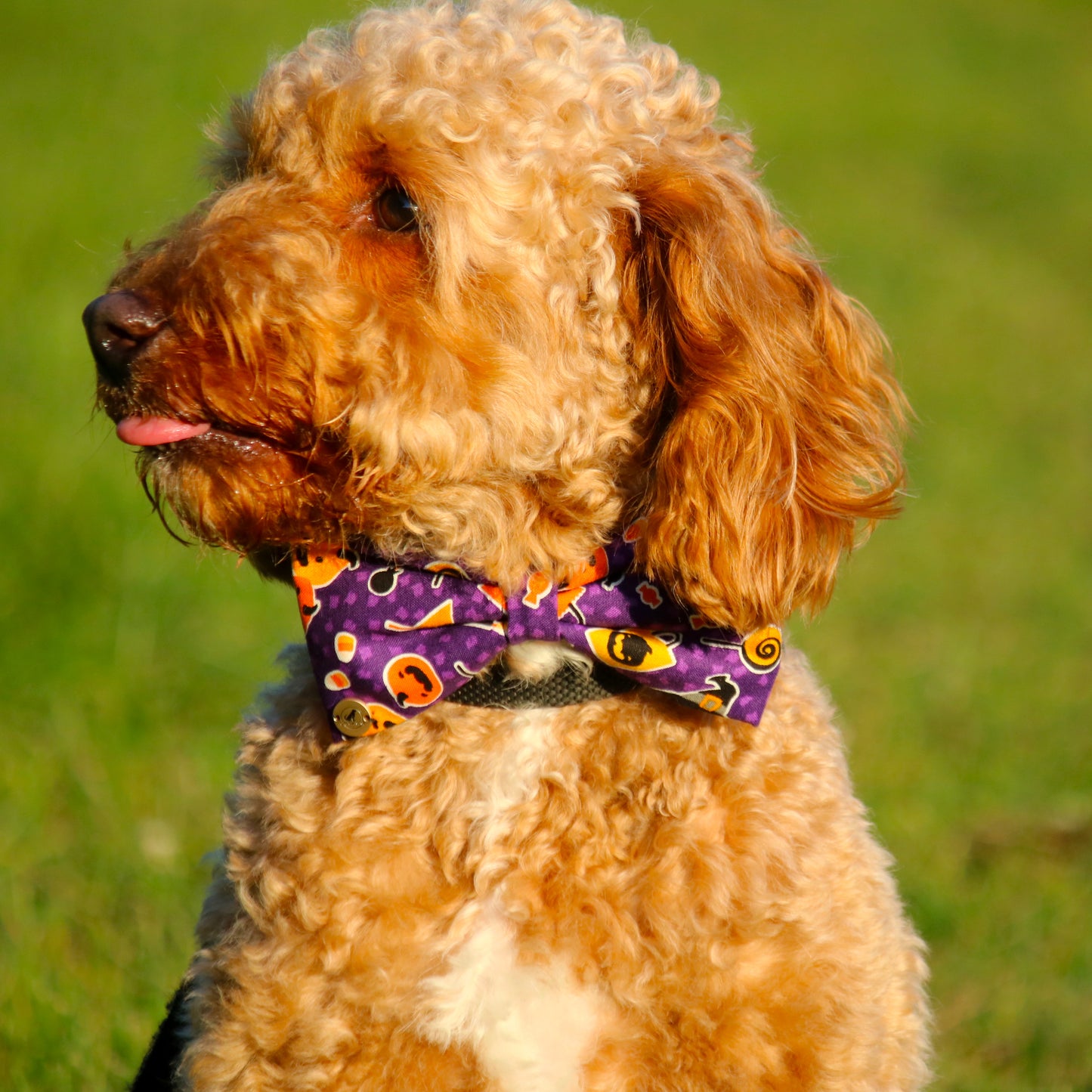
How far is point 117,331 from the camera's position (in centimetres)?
204

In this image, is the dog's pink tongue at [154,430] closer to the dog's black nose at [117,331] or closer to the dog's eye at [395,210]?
the dog's black nose at [117,331]

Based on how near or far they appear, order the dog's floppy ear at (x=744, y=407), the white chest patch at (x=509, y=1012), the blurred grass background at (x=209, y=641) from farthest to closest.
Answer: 1. the blurred grass background at (x=209, y=641)
2. the dog's floppy ear at (x=744, y=407)
3. the white chest patch at (x=509, y=1012)

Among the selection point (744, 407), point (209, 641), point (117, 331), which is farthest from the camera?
point (209, 641)

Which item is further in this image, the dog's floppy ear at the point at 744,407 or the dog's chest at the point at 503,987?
the dog's floppy ear at the point at 744,407

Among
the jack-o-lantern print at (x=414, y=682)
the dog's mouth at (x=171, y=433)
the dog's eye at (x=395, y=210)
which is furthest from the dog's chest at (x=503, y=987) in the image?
the dog's eye at (x=395, y=210)

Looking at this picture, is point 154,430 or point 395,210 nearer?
point 154,430

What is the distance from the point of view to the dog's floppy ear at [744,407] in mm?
2152

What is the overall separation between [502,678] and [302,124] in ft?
3.14

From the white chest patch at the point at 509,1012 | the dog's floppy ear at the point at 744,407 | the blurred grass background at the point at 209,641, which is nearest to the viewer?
the white chest patch at the point at 509,1012

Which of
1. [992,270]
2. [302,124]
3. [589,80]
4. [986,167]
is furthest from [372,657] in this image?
[986,167]

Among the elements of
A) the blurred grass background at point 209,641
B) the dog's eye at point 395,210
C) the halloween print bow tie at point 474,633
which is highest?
the dog's eye at point 395,210

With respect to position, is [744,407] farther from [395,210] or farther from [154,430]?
[154,430]

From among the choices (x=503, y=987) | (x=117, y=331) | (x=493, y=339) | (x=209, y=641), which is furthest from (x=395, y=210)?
→ (x=209, y=641)

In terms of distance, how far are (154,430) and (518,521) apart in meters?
0.59
